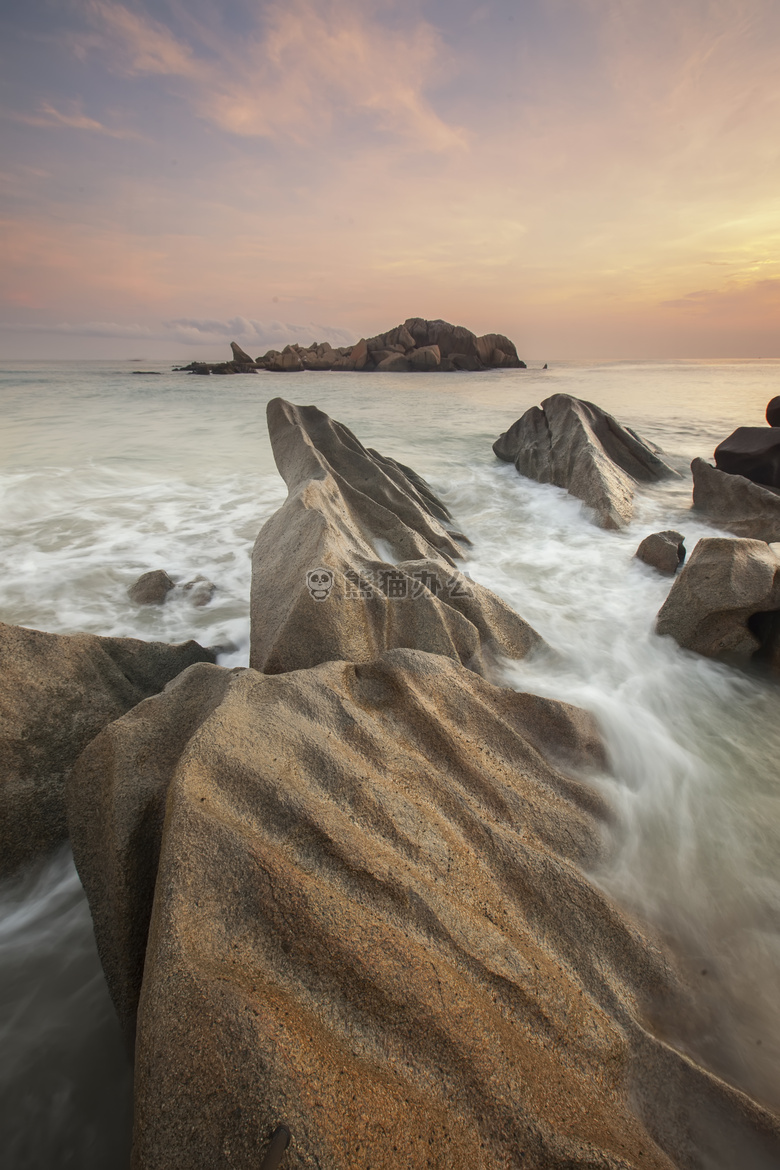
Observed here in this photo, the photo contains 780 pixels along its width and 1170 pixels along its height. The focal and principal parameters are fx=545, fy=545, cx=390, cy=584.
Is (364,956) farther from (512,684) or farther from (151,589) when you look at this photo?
(151,589)

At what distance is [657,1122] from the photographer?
1.34 m

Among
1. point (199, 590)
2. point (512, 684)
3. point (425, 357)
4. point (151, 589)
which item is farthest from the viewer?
point (425, 357)

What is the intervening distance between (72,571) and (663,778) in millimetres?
5280

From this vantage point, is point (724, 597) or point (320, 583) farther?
point (724, 597)

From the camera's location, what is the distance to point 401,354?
4953 centimetres

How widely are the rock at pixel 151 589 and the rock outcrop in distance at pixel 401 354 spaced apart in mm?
47951

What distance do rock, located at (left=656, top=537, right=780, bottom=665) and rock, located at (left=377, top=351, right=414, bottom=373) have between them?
49.0m

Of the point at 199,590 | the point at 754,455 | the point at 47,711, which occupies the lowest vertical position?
the point at 199,590

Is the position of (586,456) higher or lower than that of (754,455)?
lower

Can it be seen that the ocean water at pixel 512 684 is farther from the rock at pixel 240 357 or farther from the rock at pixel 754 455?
the rock at pixel 240 357

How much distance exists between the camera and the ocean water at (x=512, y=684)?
1587mm

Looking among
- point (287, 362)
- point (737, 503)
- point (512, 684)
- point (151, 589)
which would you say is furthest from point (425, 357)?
point (512, 684)

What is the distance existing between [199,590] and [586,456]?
220 inches

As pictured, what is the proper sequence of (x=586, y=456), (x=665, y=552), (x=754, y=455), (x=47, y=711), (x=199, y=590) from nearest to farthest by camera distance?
(x=47, y=711) < (x=199, y=590) < (x=665, y=552) < (x=754, y=455) < (x=586, y=456)
